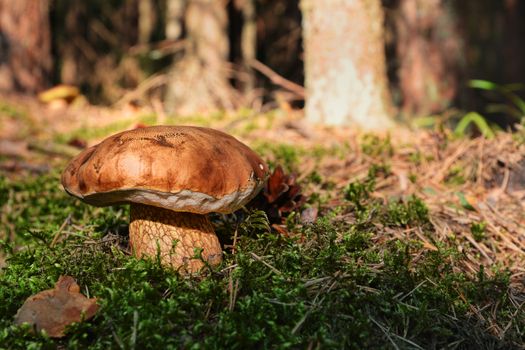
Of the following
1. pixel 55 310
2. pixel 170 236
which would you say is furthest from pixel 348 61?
pixel 55 310

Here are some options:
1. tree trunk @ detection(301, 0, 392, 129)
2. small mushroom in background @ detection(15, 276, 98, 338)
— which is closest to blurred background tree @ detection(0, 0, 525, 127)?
tree trunk @ detection(301, 0, 392, 129)

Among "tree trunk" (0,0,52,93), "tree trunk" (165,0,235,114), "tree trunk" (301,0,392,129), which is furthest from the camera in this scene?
"tree trunk" (165,0,235,114)

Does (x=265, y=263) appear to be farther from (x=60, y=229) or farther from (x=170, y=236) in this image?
(x=60, y=229)

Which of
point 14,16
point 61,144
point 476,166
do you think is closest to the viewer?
point 476,166

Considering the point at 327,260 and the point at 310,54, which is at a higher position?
the point at 310,54

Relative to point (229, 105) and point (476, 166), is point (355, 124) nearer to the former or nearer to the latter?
point (476, 166)

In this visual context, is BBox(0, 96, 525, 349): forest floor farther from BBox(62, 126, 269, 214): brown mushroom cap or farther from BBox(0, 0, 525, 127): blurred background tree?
BBox(0, 0, 525, 127): blurred background tree

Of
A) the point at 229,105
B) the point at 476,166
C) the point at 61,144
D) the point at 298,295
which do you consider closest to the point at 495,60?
the point at 229,105
